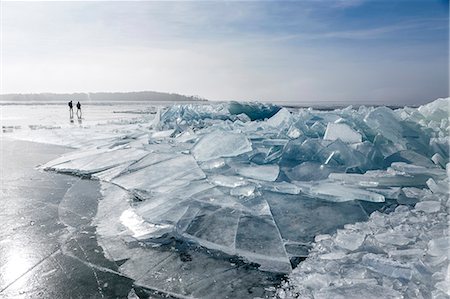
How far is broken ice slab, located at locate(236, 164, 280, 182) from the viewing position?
4465 mm

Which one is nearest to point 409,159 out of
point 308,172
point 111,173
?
point 308,172

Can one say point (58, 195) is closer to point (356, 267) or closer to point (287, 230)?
point (287, 230)

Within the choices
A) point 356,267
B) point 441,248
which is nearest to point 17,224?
point 356,267

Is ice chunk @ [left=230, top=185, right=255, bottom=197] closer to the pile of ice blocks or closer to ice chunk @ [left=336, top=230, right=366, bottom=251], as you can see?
the pile of ice blocks

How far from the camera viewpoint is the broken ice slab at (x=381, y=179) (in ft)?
13.8

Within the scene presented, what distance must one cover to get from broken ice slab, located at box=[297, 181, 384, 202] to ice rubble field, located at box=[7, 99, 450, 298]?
12 mm

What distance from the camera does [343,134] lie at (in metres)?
5.74

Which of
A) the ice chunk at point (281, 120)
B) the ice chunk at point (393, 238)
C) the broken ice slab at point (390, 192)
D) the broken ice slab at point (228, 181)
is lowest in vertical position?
the ice chunk at point (393, 238)

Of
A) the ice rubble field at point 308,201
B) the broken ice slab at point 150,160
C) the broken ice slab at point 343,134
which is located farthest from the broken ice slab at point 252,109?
the broken ice slab at point 150,160

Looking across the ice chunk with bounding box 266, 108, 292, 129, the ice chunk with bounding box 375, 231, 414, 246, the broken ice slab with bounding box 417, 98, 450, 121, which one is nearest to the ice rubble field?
the ice chunk with bounding box 375, 231, 414, 246

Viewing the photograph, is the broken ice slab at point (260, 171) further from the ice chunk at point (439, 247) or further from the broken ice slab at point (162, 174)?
the ice chunk at point (439, 247)

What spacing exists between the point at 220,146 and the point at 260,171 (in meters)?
1.19

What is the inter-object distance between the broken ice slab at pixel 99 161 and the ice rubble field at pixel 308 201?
2cm

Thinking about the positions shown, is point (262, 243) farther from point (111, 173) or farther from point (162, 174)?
point (111, 173)
